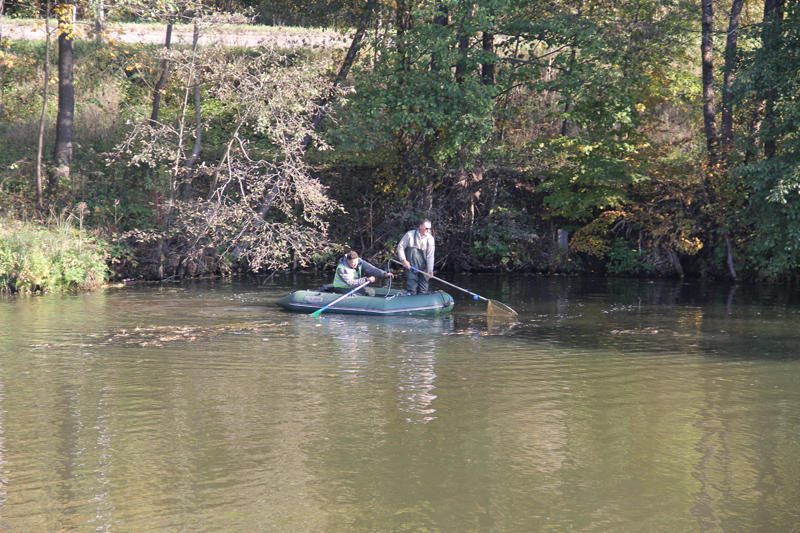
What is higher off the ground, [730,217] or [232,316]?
[730,217]

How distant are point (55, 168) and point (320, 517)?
18464 millimetres

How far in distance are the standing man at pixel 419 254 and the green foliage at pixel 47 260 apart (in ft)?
21.0

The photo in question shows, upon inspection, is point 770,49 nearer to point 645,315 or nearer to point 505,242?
point 645,315

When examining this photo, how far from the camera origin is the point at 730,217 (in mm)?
22844

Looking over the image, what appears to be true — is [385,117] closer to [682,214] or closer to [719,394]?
[682,214]

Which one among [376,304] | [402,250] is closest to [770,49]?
[402,250]

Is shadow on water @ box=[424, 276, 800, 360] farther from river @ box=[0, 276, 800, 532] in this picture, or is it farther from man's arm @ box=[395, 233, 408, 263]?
man's arm @ box=[395, 233, 408, 263]

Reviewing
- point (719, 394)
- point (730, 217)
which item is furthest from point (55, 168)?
point (719, 394)

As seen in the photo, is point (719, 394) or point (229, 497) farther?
point (719, 394)

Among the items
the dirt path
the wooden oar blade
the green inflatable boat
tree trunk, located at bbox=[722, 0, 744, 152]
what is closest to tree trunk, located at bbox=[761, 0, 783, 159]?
tree trunk, located at bbox=[722, 0, 744, 152]

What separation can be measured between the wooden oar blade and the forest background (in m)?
5.43

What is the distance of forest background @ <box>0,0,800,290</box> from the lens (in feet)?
70.1

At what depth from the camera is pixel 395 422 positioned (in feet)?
33.5

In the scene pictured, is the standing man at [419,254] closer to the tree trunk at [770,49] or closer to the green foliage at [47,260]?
the green foliage at [47,260]
